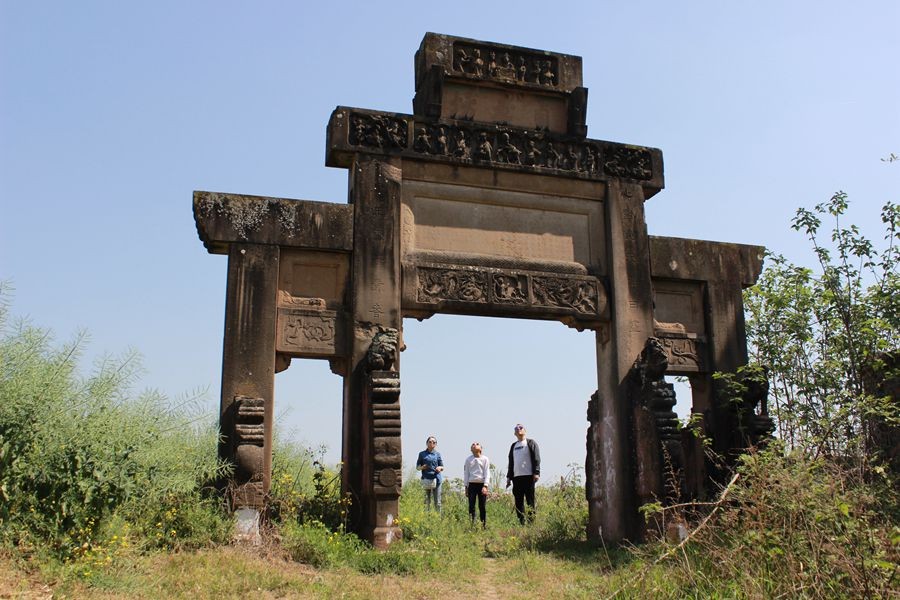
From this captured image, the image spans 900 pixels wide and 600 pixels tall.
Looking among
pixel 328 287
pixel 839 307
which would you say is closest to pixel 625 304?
pixel 839 307

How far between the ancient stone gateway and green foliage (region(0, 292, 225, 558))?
1421 mm

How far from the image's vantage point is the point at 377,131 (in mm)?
10555

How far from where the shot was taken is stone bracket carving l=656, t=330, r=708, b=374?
11.4 metres

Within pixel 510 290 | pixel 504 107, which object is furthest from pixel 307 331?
pixel 504 107

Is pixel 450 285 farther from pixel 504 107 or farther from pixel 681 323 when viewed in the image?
pixel 681 323

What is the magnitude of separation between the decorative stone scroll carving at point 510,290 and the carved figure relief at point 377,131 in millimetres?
1565

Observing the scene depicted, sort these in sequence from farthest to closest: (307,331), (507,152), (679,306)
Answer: (679,306) < (507,152) < (307,331)

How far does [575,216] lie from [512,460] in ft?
12.0

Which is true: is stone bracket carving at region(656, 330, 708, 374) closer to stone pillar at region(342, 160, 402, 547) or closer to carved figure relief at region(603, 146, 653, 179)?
carved figure relief at region(603, 146, 653, 179)

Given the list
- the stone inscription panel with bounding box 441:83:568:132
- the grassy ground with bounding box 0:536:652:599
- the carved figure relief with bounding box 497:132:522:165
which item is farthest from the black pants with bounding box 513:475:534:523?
the stone inscription panel with bounding box 441:83:568:132

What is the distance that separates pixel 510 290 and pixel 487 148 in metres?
1.81

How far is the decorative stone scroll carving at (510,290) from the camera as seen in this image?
10.3 m

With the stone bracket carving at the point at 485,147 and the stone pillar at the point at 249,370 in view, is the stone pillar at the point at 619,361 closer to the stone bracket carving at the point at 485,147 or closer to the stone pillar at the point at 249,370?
the stone bracket carving at the point at 485,147

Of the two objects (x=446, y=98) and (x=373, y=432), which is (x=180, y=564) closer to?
(x=373, y=432)
